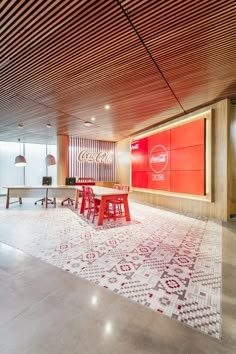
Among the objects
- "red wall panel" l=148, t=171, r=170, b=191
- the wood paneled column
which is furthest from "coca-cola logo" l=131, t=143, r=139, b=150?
the wood paneled column

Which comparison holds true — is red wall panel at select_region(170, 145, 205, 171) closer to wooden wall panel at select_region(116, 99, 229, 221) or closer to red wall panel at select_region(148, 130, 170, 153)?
wooden wall panel at select_region(116, 99, 229, 221)

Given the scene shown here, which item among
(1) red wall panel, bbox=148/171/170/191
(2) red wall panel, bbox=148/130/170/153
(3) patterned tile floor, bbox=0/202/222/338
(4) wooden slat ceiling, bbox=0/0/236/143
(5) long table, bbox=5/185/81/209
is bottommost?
(3) patterned tile floor, bbox=0/202/222/338

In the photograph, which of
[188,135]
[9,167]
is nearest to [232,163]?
[188,135]

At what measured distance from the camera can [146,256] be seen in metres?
3.33

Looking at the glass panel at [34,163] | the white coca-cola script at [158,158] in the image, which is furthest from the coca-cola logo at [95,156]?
the white coca-cola script at [158,158]

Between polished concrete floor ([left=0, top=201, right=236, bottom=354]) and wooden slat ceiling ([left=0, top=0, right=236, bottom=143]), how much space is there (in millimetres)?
3393

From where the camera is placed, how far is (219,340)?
1648mm

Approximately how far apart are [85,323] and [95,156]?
10236 mm

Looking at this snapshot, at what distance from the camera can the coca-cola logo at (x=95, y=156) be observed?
441 inches

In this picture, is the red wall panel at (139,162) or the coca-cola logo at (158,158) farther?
the red wall panel at (139,162)

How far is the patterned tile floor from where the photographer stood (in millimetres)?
2172

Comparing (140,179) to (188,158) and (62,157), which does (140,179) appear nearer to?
(188,158)

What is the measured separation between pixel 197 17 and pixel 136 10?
31.2 inches

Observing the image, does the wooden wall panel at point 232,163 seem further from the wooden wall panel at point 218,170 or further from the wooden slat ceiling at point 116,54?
the wooden slat ceiling at point 116,54
